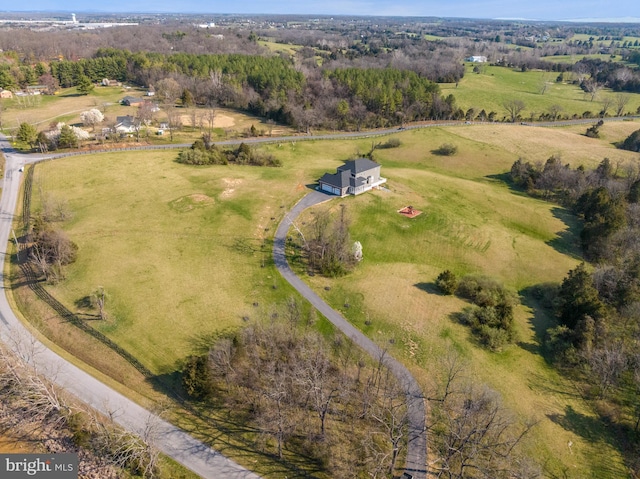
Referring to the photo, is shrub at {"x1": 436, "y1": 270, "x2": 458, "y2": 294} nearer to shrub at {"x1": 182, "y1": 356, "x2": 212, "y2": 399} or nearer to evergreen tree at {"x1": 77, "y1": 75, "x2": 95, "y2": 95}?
shrub at {"x1": 182, "y1": 356, "x2": 212, "y2": 399}

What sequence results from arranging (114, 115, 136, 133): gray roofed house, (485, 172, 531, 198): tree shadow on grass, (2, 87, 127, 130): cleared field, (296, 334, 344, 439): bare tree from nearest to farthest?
(296, 334, 344, 439): bare tree, (485, 172, 531, 198): tree shadow on grass, (114, 115, 136, 133): gray roofed house, (2, 87, 127, 130): cleared field

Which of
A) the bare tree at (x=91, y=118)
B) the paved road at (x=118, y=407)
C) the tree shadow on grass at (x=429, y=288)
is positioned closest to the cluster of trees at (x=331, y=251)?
the tree shadow on grass at (x=429, y=288)

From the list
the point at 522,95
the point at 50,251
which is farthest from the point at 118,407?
the point at 522,95

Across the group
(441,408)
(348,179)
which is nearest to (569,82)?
(348,179)

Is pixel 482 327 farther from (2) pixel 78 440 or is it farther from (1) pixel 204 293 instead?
(2) pixel 78 440

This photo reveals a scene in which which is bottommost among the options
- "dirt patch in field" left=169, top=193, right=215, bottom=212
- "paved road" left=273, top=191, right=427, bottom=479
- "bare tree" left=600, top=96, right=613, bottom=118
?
"paved road" left=273, top=191, right=427, bottom=479

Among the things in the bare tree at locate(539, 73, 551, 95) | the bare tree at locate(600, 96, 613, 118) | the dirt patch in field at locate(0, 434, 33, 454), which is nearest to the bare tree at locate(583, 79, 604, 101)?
the bare tree at locate(600, 96, 613, 118)

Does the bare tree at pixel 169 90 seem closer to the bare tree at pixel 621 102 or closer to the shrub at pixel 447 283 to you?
the shrub at pixel 447 283

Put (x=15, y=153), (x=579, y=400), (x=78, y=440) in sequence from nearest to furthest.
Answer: (x=78, y=440) < (x=579, y=400) < (x=15, y=153)

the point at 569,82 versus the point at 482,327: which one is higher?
the point at 569,82
